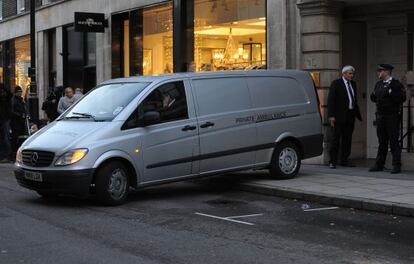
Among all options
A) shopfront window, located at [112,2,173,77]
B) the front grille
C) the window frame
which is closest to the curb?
the front grille

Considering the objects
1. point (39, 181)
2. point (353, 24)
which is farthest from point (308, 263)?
point (353, 24)

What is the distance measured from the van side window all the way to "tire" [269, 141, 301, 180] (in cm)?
205

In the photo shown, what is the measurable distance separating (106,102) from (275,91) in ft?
10.0

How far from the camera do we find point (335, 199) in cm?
937

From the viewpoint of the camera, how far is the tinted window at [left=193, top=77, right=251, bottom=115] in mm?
10328

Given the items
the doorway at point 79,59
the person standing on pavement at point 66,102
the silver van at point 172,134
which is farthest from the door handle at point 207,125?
the doorway at point 79,59

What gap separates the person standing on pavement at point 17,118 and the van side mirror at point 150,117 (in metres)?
Answer: 7.82

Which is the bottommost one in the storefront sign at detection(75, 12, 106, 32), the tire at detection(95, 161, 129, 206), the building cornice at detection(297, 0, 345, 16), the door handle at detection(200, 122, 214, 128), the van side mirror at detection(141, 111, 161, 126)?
the tire at detection(95, 161, 129, 206)

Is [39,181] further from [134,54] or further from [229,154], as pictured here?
[134,54]

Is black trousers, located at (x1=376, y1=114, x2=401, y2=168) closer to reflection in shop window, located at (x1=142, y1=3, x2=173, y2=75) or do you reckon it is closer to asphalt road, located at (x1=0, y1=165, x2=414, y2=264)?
asphalt road, located at (x1=0, y1=165, x2=414, y2=264)

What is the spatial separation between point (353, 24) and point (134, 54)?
786 centimetres

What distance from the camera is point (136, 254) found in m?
6.43

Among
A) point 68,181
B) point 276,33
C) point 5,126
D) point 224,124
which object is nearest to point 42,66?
point 5,126

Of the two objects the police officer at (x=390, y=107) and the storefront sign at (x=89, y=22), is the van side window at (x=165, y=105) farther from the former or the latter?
the storefront sign at (x=89, y=22)
